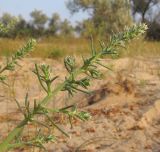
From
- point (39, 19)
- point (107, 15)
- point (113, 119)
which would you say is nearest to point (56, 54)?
point (113, 119)

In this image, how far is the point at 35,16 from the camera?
35.0 meters

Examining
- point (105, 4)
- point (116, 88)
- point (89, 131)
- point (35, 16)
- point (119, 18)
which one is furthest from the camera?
point (35, 16)

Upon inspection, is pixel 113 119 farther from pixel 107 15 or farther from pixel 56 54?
pixel 107 15

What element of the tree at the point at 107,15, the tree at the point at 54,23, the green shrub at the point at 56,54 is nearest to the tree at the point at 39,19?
the tree at the point at 54,23

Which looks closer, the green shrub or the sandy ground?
the sandy ground

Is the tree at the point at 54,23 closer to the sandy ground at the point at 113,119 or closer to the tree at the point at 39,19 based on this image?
the tree at the point at 39,19

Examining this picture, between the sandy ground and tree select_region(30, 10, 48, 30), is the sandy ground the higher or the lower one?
the lower one

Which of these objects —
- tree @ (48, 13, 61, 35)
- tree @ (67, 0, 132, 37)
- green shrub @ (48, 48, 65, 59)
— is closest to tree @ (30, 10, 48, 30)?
tree @ (48, 13, 61, 35)

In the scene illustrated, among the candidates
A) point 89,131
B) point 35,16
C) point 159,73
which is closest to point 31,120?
point 89,131

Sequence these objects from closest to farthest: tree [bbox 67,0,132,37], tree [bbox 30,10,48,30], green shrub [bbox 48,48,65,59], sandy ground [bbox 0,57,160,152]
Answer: sandy ground [bbox 0,57,160,152]
green shrub [bbox 48,48,65,59]
tree [bbox 67,0,132,37]
tree [bbox 30,10,48,30]

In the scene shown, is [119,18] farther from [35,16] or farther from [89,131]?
[35,16]

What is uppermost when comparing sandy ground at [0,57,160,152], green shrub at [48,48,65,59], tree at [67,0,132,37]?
tree at [67,0,132,37]

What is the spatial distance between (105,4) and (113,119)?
14979 mm

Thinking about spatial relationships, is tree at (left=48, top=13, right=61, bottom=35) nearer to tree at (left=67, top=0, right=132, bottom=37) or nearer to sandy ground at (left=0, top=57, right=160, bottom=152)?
tree at (left=67, top=0, right=132, bottom=37)
